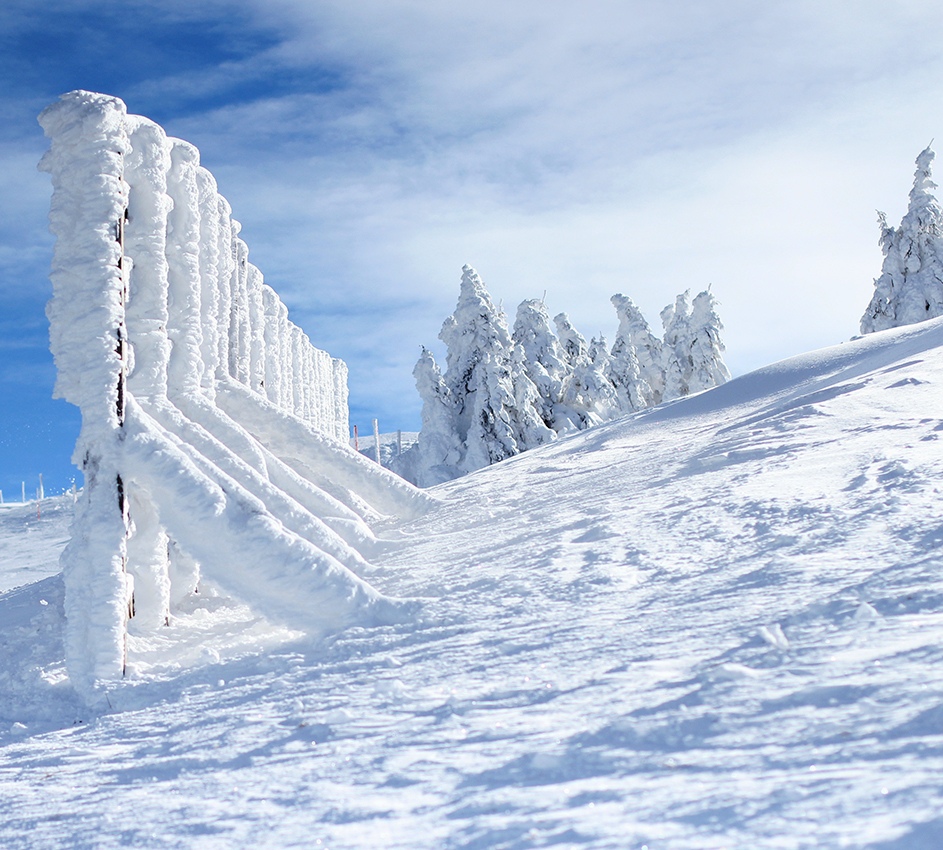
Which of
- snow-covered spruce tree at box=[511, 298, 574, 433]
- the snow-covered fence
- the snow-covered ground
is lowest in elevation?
the snow-covered ground

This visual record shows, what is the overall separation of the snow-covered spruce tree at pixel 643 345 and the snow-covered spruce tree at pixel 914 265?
12.7 metres

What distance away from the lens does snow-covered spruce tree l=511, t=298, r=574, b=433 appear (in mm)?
29141

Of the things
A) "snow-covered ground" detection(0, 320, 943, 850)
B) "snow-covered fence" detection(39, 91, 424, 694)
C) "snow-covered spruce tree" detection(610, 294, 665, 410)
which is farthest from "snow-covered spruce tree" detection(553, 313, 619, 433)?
"snow-covered ground" detection(0, 320, 943, 850)

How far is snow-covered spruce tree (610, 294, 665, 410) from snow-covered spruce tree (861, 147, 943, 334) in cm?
1272

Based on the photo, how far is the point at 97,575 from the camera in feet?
17.7

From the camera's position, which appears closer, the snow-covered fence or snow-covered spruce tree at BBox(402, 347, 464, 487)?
the snow-covered fence

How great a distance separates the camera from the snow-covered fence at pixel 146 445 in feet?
17.5

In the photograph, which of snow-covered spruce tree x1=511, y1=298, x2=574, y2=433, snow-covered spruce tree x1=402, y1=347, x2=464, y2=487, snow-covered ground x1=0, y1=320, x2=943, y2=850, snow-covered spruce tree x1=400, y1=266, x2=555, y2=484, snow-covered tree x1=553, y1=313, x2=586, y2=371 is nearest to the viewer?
snow-covered ground x1=0, y1=320, x2=943, y2=850

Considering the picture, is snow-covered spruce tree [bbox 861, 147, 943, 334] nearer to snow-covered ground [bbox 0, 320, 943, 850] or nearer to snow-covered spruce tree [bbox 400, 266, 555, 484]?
snow-covered spruce tree [bbox 400, 266, 555, 484]

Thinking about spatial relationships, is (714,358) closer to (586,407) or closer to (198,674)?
(586,407)

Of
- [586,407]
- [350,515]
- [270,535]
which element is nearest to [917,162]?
[586,407]

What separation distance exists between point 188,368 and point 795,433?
19.3 feet

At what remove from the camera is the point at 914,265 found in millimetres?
27328

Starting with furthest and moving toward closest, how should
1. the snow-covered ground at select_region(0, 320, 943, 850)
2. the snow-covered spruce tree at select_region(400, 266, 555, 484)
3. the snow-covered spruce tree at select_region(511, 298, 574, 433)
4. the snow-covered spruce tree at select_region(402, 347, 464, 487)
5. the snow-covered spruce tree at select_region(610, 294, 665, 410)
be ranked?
the snow-covered spruce tree at select_region(610, 294, 665, 410) < the snow-covered spruce tree at select_region(511, 298, 574, 433) < the snow-covered spruce tree at select_region(402, 347, 464, 487) < the snow-covered spruce tree at select_region(400, 266, 555, 484) < the snow-covered ground at select_region(0, 320, 943, 850)
